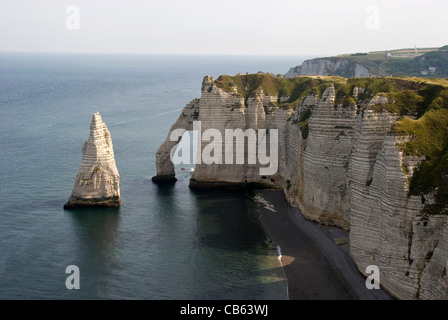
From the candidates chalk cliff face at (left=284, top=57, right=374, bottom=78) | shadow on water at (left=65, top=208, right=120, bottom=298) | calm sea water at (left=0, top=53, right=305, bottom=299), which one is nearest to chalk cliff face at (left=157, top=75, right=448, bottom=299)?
calm sea water at (left=0, top=53, right=305, bottom=299)

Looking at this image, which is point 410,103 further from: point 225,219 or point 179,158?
point 179,158

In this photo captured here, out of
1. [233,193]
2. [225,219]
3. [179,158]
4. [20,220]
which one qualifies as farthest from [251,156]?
[20,220]

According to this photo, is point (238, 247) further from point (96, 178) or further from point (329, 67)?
point (329, 67)

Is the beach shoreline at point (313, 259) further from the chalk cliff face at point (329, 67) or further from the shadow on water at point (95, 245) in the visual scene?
the chalk cliff face at point (329, 67)

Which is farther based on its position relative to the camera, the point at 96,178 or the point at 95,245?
the point at 96,178

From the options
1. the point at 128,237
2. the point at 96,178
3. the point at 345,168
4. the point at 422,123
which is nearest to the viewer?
the point at 422,123

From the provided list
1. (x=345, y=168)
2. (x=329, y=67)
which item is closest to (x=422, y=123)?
(x=345, y=168)

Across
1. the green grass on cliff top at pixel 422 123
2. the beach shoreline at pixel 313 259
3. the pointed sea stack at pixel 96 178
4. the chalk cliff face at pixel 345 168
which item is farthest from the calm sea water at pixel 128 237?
the green grass on cliff top at pixel 422 123
